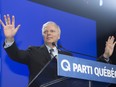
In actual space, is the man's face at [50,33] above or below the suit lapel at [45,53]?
above

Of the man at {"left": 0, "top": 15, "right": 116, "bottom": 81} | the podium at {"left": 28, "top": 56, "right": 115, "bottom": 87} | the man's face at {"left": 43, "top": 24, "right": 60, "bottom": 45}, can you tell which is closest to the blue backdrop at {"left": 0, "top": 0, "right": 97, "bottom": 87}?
the man at {"left": 0, "top": 15, "right": 116, "bottom": 81}

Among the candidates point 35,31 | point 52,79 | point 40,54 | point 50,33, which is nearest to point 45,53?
point 40,54

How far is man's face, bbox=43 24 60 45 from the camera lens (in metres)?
2.49

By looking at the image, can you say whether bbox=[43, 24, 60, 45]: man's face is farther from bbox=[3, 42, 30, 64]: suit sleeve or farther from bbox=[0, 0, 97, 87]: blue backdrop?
bbox=[0, 0, 97, 87]: blue backdrop

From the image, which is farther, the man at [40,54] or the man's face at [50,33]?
the man's face at [50,33]

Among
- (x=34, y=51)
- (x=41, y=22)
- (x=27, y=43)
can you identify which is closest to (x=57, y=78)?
(x=34, y=51)

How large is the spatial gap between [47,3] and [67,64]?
1575mm

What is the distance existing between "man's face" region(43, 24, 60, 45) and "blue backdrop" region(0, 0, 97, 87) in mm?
358

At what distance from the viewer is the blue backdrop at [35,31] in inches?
103

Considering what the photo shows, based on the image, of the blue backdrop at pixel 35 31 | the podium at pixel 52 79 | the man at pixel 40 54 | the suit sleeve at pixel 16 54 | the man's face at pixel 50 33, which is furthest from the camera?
the blue backdrop at pixel 35 31

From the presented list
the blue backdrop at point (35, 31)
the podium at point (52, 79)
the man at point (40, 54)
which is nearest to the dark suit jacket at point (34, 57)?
the man at point (40, 54)

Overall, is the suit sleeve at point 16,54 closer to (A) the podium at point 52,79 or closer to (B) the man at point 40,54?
(B) the man at point 40,54

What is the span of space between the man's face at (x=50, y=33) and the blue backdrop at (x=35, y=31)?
1.17 feet

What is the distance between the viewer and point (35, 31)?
2.91 meters
